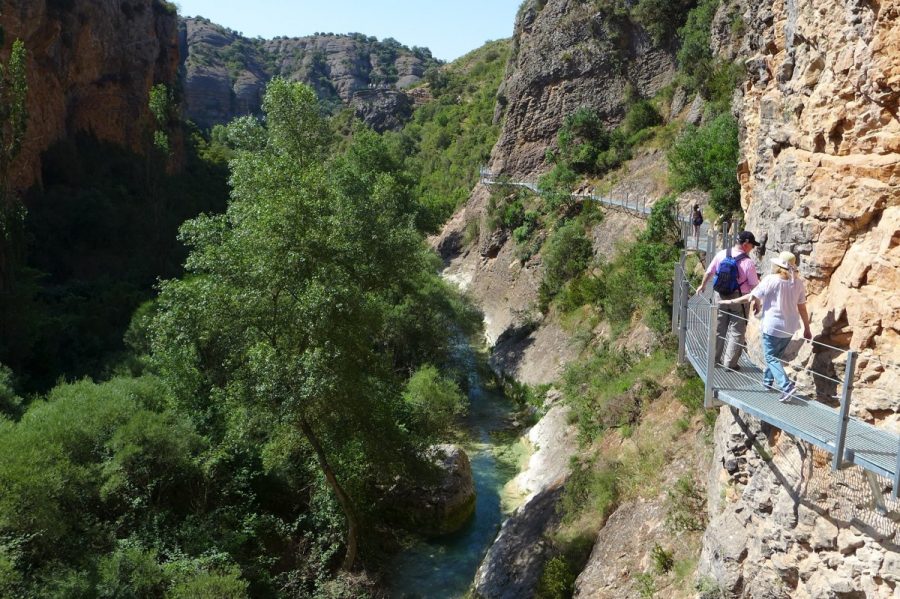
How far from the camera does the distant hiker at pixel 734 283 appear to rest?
24.8 ft

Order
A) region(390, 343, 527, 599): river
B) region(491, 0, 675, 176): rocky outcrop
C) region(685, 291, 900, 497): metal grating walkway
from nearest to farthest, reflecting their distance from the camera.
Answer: region(685, 291, 900, 497): metal grating walkway
region(390, 343, 527, 599): river
region(491, 0, 675, 176): rocky outcrop

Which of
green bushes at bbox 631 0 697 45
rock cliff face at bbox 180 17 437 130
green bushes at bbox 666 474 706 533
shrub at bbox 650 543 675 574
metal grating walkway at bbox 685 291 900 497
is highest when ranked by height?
rock cliff face at bbox 180 17 437 130

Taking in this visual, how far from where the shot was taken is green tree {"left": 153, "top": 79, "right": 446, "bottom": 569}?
1204cm

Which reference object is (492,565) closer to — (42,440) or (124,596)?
(124,596)

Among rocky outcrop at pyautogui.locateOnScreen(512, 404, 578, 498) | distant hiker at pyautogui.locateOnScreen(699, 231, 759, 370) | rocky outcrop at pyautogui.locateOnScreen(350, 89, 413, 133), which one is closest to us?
distant hiker at pyautogui.locateOnScreen(699, 231, 759, 370)

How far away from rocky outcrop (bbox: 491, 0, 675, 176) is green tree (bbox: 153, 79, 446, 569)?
26704 mm

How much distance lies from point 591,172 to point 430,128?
4679 cm

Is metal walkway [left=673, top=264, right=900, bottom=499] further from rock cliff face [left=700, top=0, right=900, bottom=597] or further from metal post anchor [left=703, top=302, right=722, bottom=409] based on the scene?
rock cliff face [left=700, top=0, right=900, bottom=597]

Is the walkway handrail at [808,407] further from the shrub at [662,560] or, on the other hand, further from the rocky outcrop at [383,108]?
the rocky outcrop at [383,108]

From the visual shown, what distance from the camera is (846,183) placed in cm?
657

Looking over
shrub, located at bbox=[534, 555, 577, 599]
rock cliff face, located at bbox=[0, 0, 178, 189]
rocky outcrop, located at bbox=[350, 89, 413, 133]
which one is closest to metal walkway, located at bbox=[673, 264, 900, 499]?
shrub, located at bbox=[534, 555, 577, 599]

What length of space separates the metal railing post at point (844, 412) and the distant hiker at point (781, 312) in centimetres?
106

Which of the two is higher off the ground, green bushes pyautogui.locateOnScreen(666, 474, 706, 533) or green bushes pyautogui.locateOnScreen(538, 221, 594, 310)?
green bushes pyautogui.locateOnScreen(538, 221, 594, 310)

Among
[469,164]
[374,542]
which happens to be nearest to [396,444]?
[374,542]
